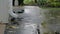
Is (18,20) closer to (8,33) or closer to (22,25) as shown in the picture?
(22,25)

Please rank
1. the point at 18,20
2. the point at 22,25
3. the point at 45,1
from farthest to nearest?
the point at 45,1 → the point at 18,20 → the point at 22,25

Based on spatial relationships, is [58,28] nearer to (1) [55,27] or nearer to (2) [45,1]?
(1) [55,27]

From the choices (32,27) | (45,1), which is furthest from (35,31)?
(45,1)

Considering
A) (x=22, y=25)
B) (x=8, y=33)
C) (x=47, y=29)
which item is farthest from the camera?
(x=22, y=25)

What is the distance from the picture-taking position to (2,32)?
2.76 metres

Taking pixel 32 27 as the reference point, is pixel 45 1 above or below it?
above

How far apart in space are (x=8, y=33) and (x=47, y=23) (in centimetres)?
107

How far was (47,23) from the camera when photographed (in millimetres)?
3463

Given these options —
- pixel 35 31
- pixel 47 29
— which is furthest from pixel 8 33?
pixel 47 29

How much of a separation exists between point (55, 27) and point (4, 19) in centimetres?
108

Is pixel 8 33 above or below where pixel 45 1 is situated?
below

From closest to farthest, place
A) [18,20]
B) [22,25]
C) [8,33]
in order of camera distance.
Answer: [8,33] → [22,25] → [18,20]

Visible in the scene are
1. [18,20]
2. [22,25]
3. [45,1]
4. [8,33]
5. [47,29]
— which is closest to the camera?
[8,33]

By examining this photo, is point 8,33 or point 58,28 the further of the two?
point 58,28
